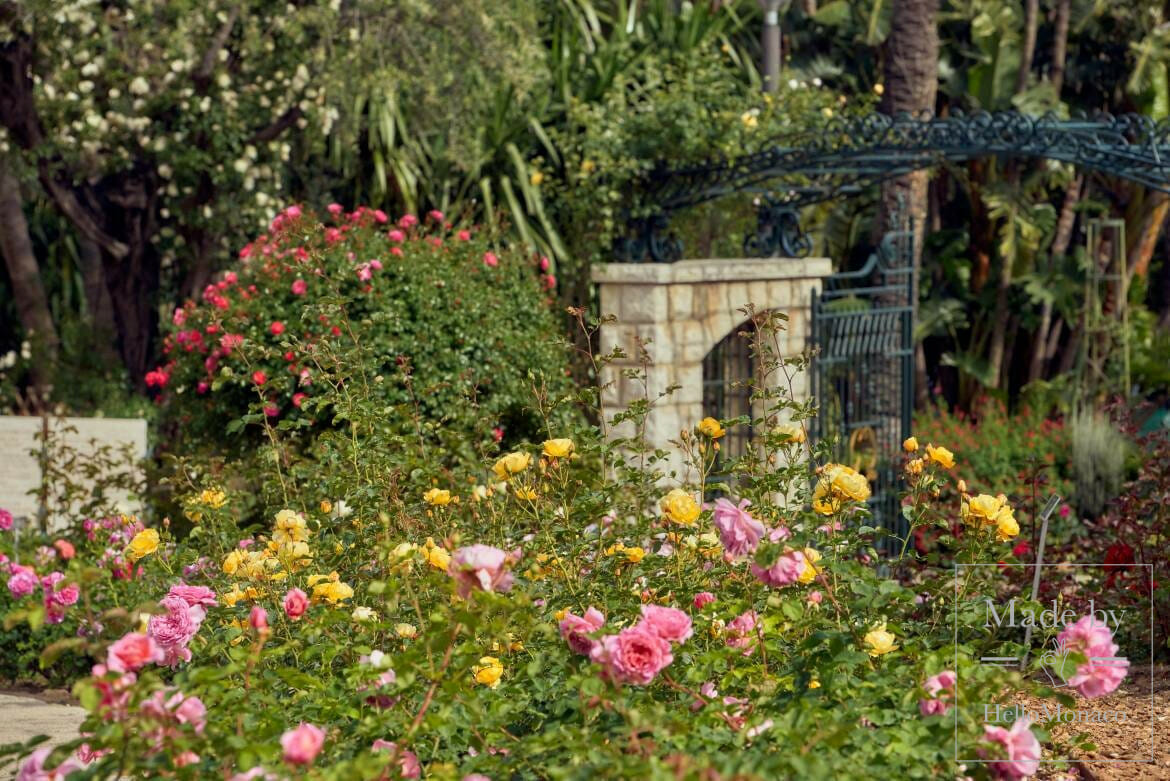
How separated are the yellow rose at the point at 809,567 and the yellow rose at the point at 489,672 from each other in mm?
663

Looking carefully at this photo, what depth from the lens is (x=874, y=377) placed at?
31.4ft

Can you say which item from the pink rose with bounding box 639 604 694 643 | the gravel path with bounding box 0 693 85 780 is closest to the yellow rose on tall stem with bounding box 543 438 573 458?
the pink rose with bounding box 639 604 694 643

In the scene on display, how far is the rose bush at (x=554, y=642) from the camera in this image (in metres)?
2.70

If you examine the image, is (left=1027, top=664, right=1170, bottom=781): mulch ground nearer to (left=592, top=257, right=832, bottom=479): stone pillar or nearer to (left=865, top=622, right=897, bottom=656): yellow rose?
(left=865, top=622, right=897, bottom=656): yellow rose

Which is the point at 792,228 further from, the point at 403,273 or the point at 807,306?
the point at 403,273

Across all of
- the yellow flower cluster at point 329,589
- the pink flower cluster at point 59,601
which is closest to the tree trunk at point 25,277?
the pink flower cluster at point 59,601

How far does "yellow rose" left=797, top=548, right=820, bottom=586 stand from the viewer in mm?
3089

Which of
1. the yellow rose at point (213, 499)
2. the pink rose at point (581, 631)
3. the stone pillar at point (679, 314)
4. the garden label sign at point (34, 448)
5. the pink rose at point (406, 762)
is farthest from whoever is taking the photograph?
the stone pillar at point (679, 314)

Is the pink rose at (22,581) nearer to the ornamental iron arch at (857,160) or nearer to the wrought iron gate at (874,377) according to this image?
the ornamental iron arch at (857,160)

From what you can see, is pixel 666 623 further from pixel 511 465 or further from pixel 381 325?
pixel 381 325

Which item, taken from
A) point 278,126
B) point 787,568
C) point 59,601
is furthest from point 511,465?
point 278,126

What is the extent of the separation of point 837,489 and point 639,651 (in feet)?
2.85

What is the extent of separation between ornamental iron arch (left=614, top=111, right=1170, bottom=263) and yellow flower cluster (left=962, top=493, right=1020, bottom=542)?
183 inches

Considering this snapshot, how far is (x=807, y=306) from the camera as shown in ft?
29.8
